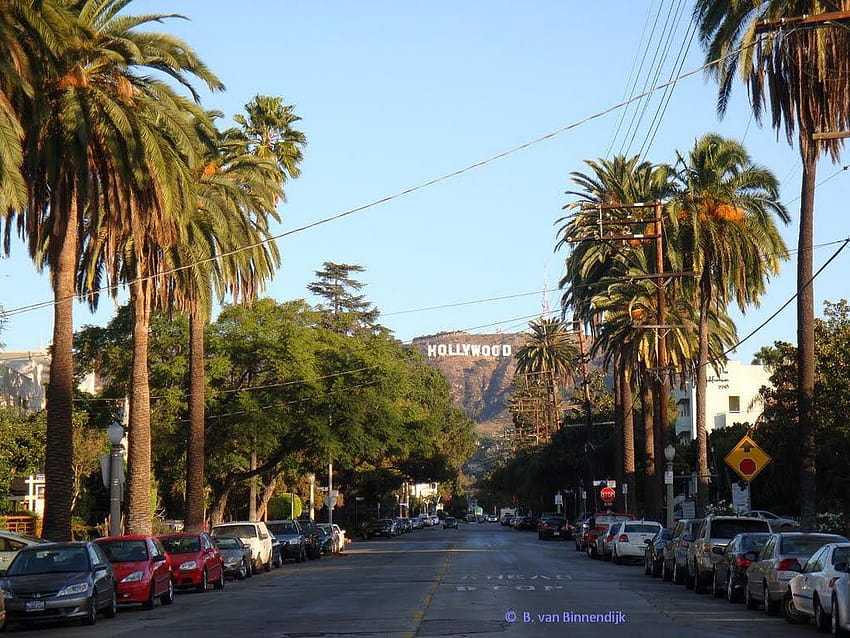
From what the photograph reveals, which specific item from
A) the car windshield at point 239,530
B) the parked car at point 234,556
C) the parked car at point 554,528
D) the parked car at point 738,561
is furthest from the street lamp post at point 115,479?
the parked car at point 554,528

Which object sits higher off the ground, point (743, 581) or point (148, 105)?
point (148, 105)

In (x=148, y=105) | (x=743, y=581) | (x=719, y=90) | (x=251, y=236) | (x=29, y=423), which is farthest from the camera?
(x=29, y=423)

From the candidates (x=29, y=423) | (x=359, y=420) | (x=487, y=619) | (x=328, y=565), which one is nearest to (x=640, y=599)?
(x=487, y=619)

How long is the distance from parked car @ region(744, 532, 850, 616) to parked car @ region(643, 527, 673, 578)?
35.4ft

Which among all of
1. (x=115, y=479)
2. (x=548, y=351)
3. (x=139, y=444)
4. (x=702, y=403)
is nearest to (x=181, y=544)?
(x=115, y=479)

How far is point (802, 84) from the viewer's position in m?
33.9

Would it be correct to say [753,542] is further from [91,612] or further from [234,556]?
[234,556]

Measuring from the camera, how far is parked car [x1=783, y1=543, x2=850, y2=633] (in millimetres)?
18141

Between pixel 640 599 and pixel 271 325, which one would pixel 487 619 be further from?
pixel 271 325

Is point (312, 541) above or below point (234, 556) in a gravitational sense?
below

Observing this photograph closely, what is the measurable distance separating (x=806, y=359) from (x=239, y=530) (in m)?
19.6

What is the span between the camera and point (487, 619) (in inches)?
819

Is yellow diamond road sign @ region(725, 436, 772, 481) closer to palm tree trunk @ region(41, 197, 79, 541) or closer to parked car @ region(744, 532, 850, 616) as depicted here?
parked car @ region(744, 532, 850, 616)

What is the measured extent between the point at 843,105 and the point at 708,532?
41.8 ft
